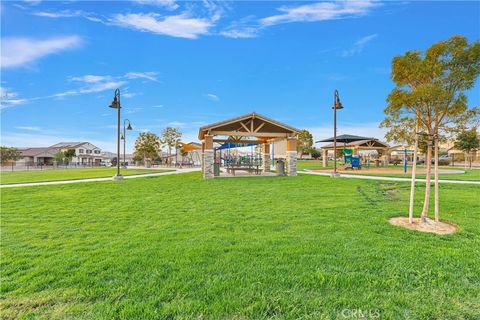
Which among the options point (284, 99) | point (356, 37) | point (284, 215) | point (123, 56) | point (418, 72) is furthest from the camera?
point (284, 99)

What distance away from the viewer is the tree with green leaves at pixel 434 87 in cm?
454

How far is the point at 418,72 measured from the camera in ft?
15.6

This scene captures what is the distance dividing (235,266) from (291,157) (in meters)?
13.4

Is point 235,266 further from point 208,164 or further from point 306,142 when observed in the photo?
point 306,142

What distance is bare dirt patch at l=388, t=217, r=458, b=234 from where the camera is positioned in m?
4.64

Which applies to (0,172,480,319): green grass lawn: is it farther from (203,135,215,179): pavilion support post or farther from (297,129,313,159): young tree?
(297,129,313,159): young tree

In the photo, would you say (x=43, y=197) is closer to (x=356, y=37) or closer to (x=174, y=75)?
(x=174, y=75)

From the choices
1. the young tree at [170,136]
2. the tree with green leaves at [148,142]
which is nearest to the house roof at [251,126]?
the young tree at [170,136]

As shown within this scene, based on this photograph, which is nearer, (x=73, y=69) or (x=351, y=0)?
(x=351, y=0)

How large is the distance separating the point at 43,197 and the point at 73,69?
10970 millimetres

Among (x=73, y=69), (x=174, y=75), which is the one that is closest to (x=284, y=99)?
(x=174, y=75)

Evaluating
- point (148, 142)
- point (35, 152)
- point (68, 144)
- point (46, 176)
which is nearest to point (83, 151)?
point (68, 144)

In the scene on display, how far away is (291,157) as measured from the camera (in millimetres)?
15945

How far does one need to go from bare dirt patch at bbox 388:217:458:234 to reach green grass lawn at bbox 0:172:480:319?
222 mm
